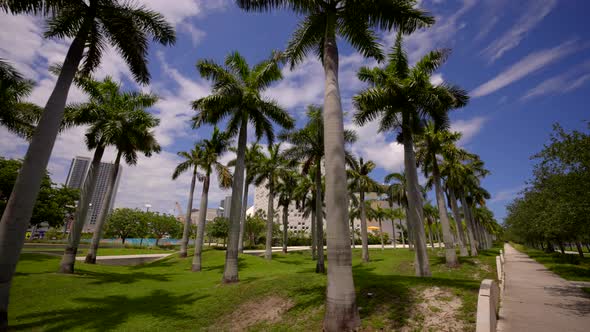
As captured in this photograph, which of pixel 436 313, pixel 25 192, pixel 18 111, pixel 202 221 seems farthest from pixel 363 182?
pixel 18 111

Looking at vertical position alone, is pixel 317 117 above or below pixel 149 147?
above

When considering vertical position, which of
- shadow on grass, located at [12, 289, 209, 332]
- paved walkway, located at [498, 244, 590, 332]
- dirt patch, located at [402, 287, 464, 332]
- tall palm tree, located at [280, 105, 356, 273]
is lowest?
shadow on grass, located at [12, 289, 209, 332]

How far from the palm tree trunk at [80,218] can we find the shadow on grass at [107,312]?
21.3 ft

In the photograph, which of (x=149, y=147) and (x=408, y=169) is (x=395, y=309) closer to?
(x=408, y=169)

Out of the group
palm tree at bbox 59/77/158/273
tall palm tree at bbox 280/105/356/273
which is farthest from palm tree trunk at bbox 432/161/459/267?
palm tree at bbox 59/77/158/273

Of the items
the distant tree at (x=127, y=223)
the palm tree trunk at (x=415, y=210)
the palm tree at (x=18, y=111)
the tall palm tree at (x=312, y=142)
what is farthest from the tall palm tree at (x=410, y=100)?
the distant tree at (x=127, y=223)

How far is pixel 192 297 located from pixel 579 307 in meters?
15.3

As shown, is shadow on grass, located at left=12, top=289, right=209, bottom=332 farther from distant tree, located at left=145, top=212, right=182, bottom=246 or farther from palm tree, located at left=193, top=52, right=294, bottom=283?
distant tree, located at left=145, top=212, right=182, bottom=246

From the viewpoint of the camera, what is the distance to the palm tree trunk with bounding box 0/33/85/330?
7.56 metres

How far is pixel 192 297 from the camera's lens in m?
12.4

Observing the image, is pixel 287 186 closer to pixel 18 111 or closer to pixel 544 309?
pixel 18 111

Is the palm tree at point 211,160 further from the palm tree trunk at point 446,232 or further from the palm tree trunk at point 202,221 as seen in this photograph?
the palm tree trunk at point 446,232

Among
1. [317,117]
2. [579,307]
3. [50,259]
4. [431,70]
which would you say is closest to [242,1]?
[317,117]

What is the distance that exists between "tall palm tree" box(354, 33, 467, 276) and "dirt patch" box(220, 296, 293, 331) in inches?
318
